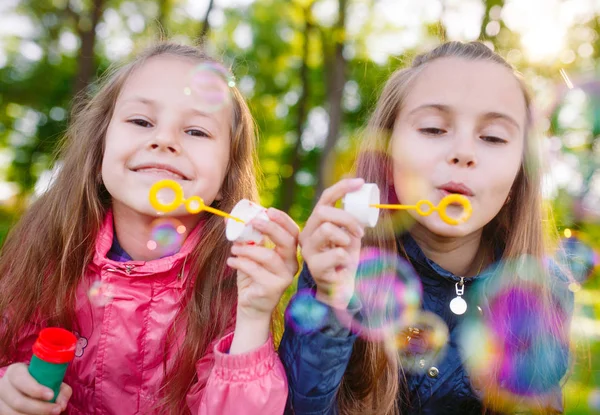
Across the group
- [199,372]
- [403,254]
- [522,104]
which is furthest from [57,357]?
[522,104]

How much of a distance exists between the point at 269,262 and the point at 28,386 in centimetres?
75

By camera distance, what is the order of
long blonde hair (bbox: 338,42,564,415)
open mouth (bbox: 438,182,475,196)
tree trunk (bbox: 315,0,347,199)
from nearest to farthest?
open mouth (bbox: 438,182,475,196), long blonde hair (bbox: 338,42,564,415), tree trunk (bbox: 315,0,347,199)

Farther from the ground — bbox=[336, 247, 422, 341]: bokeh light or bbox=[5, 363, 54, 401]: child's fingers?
bbox=[336, 247, 422, 341]: bokeh light

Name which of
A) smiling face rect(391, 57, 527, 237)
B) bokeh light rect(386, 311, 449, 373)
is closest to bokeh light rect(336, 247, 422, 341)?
bokeh light rect(386, 311, 449, 373)

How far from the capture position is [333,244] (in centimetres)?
140

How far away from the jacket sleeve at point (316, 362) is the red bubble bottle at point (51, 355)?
0.60 metres

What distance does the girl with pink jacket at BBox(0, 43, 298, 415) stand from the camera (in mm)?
1800

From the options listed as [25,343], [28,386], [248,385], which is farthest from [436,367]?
[25,343]

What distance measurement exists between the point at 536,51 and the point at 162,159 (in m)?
10.1

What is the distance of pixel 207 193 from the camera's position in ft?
6.13

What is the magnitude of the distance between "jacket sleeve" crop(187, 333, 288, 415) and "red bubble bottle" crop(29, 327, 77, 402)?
0.40m

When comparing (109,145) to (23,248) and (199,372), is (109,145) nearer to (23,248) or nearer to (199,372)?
(23,248)

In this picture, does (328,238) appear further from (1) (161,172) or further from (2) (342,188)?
(1) (161,172)

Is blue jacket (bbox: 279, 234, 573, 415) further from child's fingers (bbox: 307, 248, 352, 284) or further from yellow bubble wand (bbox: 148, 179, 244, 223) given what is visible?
yellow bubble wand (bbox: 148, 179, 244, 223)
